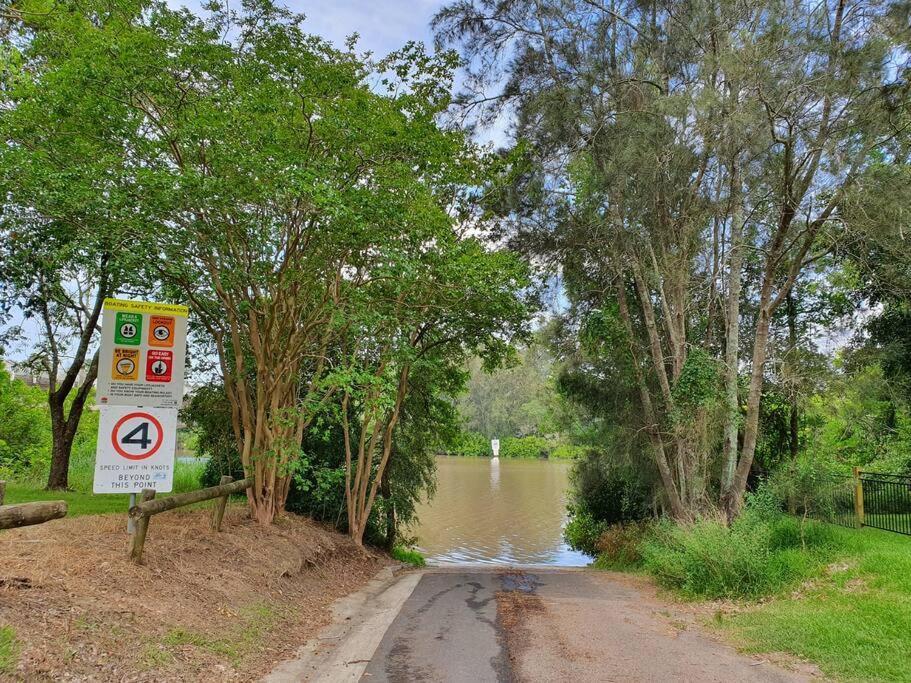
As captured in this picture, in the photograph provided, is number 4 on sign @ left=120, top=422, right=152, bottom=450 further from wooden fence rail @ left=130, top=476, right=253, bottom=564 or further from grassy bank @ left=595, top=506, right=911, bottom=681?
grassy bank @ left=595, top=506, right=911, bottom=681

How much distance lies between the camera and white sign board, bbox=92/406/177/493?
21.2 feet

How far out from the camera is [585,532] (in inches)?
813

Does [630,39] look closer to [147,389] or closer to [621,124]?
[621,124]

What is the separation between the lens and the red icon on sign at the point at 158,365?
6.86m

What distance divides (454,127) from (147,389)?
9010 millimetres

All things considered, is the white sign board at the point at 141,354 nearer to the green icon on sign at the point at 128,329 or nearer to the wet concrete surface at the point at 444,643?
the green icon on sign at the point at 128,329

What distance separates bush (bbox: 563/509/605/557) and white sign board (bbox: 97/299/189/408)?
619 inches

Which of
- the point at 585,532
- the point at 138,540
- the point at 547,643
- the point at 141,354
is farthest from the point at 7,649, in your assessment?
the point at 585,532

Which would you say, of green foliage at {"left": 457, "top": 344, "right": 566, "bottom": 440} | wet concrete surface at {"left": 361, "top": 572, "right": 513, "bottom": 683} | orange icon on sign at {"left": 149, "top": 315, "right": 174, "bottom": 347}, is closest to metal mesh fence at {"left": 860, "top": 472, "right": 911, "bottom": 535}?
wet concrete surface at {"left": 361, "top": 572, "right": 513, "bottom": 683}

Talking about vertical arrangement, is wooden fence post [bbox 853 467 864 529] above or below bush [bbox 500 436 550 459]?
above

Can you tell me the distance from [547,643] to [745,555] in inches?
170

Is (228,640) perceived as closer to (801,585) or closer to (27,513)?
(27,513)

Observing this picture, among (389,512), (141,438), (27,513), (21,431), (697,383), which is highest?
(697,383)

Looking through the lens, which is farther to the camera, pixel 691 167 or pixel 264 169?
pixel 691 167
